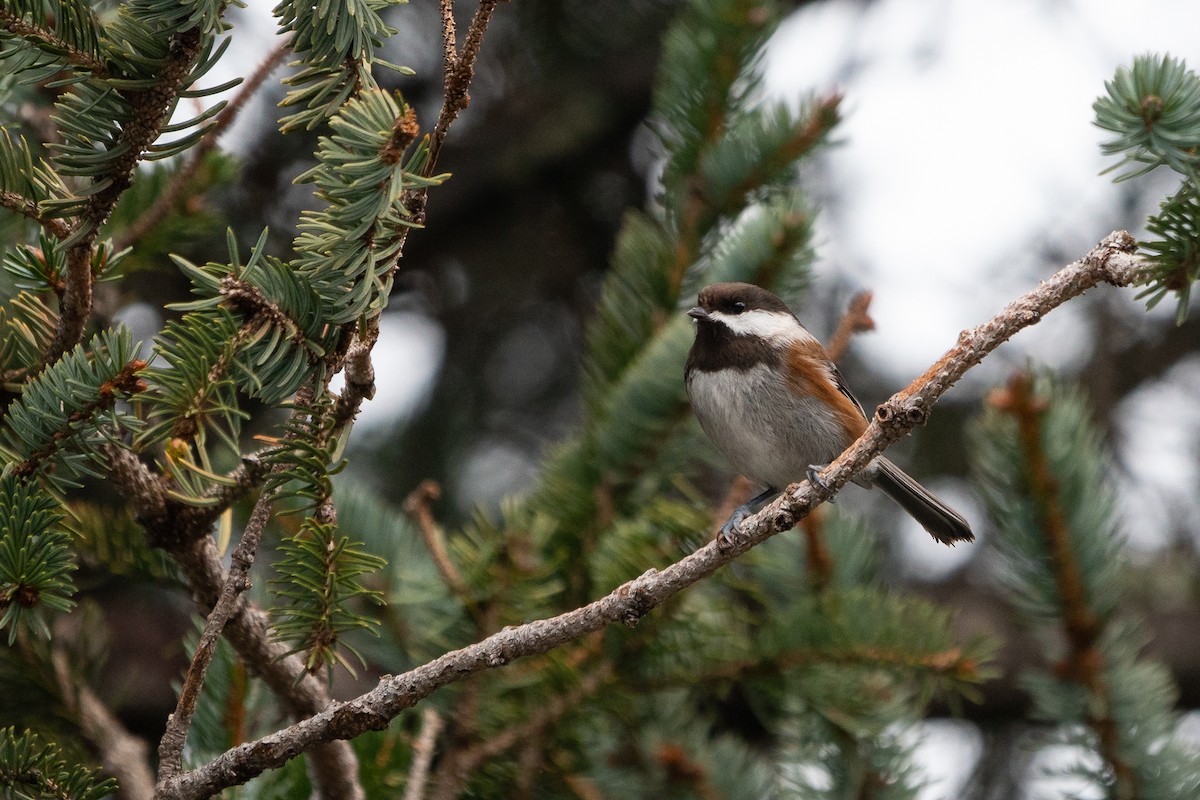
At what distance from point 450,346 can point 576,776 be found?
2.66 m

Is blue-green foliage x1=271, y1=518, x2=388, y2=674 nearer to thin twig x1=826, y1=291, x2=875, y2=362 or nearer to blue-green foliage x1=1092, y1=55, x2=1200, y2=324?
blue-green foliage x1=1092, y1=55, x2=1200, y2=324

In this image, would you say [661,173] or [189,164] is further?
[661,173]

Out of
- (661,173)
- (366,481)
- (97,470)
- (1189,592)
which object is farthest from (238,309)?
(1189,592)

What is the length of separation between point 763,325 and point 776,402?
290 mm

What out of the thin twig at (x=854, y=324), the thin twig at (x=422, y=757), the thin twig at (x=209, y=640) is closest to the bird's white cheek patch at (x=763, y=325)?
the thin twig at (x=854, y=324)

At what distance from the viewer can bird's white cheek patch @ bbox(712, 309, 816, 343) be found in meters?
3.76

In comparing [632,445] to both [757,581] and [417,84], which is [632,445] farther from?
[417,84]

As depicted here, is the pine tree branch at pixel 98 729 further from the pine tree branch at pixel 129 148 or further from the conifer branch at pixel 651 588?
the pine tree branch at pixel 129 148

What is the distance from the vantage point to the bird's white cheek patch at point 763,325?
3.76m

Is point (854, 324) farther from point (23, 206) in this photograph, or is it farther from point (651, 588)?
point (23, 206)

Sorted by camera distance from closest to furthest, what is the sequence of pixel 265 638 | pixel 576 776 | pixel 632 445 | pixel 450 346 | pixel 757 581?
pixel 265 638
pixel 576 776
pixel 632 445
pixel 757 581
pixel 450 346

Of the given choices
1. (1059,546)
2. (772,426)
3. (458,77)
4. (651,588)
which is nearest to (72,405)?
(458,77)

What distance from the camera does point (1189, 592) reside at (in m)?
5.05

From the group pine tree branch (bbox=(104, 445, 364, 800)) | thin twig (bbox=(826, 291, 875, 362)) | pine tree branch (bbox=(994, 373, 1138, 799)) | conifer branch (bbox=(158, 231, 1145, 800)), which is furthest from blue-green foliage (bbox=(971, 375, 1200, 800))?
pine tree branch (bbox=(104, 445, 364, 800))
